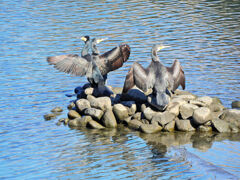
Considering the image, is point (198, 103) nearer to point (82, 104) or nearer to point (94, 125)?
point (94, 125)

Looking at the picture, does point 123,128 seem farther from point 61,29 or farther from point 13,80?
point 61,29

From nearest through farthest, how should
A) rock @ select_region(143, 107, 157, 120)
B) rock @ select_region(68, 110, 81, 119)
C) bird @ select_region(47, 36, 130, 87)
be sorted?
1. rock @ select_region(143, 107, 157, 120)
2. rock @ select_region(68, 110, 81, 119)
3. bird @ select_region(47, 36, 130, 87)

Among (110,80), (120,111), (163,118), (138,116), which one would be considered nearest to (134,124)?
(138,116)

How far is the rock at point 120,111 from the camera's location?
14.5m

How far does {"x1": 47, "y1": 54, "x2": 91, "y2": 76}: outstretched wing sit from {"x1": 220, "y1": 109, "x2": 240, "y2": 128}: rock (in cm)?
474

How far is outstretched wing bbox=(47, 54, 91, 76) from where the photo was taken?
15.5m

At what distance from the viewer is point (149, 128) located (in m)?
13.7

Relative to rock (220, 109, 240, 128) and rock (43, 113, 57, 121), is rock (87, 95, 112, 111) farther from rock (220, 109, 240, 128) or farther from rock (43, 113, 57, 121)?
rock (220, 109, 240, 128)

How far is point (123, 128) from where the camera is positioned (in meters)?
14.3

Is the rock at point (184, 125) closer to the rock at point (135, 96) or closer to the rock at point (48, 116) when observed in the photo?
the rock at point (135, 96)

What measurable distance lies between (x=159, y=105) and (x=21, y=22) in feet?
58.0

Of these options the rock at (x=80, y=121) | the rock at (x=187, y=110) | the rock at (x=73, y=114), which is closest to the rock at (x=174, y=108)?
the rock at (x=187, y=110)

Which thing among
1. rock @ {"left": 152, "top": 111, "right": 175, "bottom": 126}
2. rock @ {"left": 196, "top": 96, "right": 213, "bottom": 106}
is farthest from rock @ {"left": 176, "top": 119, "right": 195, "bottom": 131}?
rock @ {"left": 196, "top": 96, "right": 213, "bottom": 106}

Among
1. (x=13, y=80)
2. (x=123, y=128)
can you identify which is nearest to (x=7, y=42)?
(x=13, y=80)
